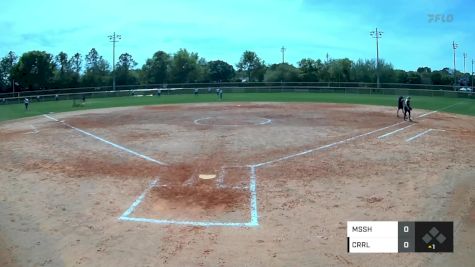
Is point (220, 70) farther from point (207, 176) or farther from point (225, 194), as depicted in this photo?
point (225, 194)

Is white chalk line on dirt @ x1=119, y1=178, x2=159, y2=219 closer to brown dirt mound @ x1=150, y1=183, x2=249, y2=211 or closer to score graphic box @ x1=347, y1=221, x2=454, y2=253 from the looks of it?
brown dirt mound @ x1=150, y1=183, x2=249, y2=211

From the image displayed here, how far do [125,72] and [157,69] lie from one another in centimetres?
783

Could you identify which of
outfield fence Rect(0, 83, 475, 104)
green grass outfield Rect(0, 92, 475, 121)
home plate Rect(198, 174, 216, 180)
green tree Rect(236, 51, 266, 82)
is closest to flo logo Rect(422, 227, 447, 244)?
home plate Rect(198, 174, 216, 180)

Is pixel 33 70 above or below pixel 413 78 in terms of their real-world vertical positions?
above

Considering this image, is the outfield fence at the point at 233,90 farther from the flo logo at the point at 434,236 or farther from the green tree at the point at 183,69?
the flo logo at the point at 434,236

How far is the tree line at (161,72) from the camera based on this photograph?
84.6 metres

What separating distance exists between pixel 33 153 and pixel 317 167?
12628 millimetres

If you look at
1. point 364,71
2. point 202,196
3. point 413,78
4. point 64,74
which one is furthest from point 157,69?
point 202,196

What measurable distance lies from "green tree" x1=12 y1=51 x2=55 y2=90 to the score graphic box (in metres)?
86.2

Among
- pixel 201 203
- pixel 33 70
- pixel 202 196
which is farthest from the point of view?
pixel 33 70

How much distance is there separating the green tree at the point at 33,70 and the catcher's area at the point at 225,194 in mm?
66034

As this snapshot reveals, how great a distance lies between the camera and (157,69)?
104 m

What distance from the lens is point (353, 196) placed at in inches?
478

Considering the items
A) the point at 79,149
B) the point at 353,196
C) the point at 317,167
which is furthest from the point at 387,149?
the point at 79,149
